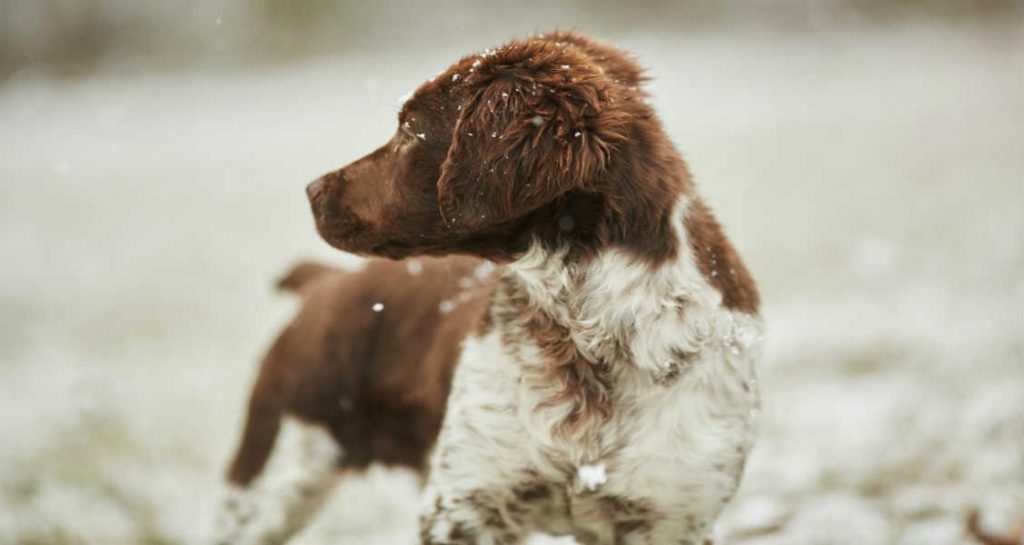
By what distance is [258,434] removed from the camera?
3432mm

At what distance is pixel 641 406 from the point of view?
269 centimetres

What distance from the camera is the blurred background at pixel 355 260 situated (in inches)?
→ 177

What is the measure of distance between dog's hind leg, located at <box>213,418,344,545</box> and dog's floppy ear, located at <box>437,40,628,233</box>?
113cm

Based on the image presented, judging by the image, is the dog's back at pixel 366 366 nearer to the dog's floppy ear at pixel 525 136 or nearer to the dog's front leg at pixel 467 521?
the dog's front leg at pixel 467 521

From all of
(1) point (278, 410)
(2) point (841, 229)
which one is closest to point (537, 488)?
(1) point (278, 410)

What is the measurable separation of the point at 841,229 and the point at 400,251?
5.78 metres

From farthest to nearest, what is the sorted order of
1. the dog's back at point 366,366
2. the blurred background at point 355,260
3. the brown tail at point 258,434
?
the blurred background at point 355,260 → the brown tail at point 258,434 → the dog's back at point 366,366


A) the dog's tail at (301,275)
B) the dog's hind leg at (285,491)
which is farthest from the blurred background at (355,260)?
the dog's tail at (301,275)

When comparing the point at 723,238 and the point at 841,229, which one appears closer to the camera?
the point at 723,238

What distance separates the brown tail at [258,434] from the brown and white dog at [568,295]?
677mm

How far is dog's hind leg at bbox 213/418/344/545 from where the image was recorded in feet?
11.1

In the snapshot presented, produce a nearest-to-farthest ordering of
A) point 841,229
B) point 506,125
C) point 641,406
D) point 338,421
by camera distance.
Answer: point 506,125
point 641,406
point 338,421
point 841,229

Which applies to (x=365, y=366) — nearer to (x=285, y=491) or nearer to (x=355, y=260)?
(x=285, y=491)

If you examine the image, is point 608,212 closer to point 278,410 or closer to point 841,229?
point 278,410
